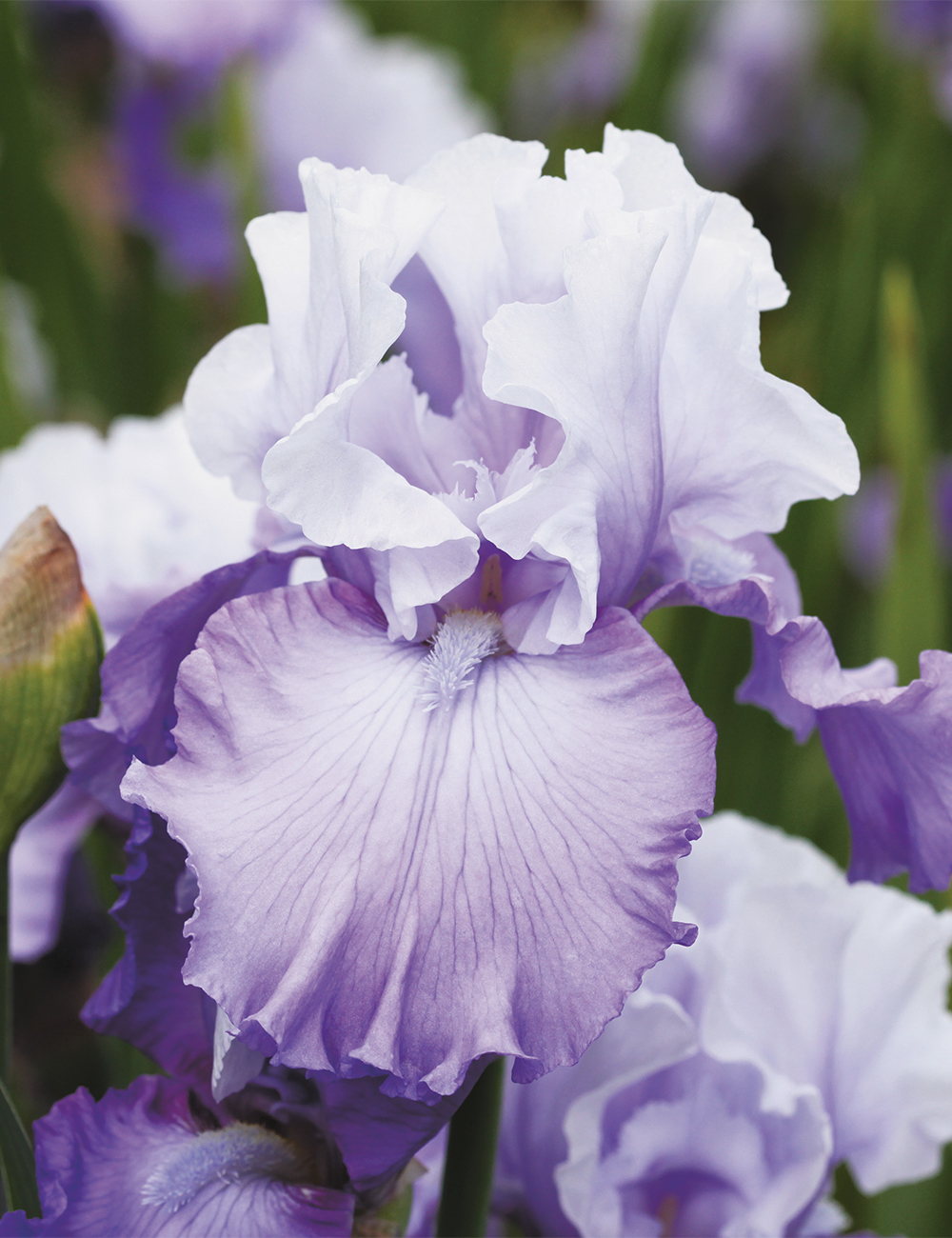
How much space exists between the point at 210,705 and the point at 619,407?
0.42ft

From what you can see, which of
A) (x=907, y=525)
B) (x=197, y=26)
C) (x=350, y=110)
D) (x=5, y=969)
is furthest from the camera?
(x=350, y=110)

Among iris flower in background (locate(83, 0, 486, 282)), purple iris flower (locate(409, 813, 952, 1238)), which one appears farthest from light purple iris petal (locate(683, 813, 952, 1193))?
iris flower in background (locate(83, 0, 486, 282))

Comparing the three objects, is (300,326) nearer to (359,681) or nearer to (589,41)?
(359,681)

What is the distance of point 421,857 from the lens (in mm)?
312

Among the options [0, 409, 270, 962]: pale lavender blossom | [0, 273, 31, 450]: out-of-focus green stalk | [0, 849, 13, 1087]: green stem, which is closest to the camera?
[0, 849, 13, 1087]: green stem

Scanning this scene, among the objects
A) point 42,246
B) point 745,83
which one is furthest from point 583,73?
point 42,246

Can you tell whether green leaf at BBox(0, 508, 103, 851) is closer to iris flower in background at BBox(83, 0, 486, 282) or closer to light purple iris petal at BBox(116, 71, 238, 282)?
iris flower in background at BBox(83, 0, 486, 282)

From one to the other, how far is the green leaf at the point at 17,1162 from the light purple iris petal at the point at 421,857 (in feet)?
0.38

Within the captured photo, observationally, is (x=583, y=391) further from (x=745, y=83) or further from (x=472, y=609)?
(x=745, y=83)

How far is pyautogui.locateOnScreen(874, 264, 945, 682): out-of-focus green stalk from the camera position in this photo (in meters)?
0.73

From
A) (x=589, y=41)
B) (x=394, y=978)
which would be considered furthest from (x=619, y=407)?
(x=589, y=41)

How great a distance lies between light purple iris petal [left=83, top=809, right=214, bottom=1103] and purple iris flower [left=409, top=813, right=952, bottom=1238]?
4.0 inches

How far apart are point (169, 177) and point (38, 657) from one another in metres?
1.24

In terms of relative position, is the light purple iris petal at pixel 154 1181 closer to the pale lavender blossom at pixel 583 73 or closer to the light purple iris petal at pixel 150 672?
the light purple iris petal at pixel 150 672
